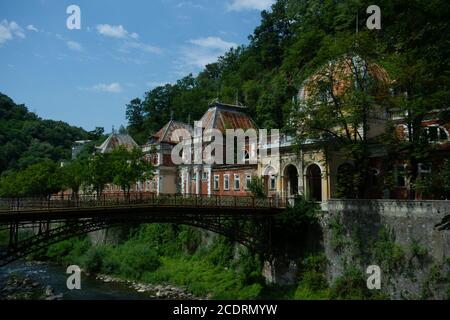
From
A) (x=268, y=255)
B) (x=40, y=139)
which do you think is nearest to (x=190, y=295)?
(x=268, y=255)

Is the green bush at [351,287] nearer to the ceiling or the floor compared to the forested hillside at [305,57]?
nearer to the floor

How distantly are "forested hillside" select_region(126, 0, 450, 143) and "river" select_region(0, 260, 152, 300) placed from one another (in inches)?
707

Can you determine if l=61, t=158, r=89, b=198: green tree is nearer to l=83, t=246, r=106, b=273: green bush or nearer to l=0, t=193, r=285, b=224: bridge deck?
l=83, t=246, r=106, b=273: green bush

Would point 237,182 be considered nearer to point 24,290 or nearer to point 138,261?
point 138,261

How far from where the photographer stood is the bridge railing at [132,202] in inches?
829

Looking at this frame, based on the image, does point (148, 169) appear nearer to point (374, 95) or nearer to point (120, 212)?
point (120, 212)

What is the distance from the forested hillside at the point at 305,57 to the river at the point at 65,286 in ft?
58.9

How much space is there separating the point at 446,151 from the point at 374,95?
5.63 metres

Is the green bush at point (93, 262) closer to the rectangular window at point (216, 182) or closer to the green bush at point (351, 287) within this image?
the rectangular window at point (216, 182)

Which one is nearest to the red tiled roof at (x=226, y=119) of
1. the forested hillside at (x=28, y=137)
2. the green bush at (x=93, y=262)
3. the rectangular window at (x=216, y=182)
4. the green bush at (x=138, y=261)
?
the rectangular window at (x=216, y=182)

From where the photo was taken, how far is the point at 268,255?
94.9 ft

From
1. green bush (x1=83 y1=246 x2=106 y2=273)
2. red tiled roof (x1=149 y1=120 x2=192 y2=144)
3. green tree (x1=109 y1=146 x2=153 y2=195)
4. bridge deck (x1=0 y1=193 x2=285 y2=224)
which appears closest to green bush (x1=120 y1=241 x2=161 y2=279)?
green bush (x1=83 y1=246 x2=106 y2=273)

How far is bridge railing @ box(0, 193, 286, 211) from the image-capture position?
21.0 m

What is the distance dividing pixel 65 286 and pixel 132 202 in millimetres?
14685
